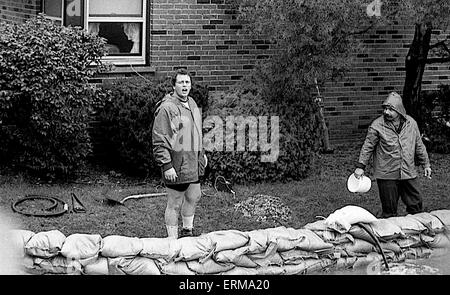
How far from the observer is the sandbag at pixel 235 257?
6.64 m

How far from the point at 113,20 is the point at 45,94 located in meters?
2.52

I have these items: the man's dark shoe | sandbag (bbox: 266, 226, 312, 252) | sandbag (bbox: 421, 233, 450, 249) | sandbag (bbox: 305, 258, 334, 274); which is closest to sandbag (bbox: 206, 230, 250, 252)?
sandbag (bbox: 266, 226, 312, 252)

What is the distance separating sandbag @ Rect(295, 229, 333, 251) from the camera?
7.02m

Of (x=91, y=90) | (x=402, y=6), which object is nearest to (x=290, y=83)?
(x=402, y=6)

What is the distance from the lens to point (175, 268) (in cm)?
655

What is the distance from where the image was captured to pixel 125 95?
34.6 ft

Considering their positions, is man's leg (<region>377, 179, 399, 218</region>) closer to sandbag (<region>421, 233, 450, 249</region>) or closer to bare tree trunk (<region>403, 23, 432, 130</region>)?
sandbag (<region>421, 233, 450, 249</region>)

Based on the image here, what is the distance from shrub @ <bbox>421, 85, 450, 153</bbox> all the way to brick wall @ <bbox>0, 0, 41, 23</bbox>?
6.12m

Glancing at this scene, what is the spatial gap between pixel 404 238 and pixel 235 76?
5.21 metres

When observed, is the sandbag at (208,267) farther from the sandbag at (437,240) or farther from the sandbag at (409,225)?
the sandbag at (437,240)

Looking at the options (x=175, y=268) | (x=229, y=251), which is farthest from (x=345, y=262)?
(x=175, y=268)

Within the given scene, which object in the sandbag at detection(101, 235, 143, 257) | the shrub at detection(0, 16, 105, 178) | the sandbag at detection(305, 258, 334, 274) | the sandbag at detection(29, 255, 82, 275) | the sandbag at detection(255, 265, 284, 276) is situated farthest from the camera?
the shrub at detection(0, 16, 105, 178)

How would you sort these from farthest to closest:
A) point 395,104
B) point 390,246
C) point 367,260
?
point 395,104, point 390,246, point 367,260

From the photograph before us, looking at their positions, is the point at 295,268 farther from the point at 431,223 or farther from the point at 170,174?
the point at 431,223
